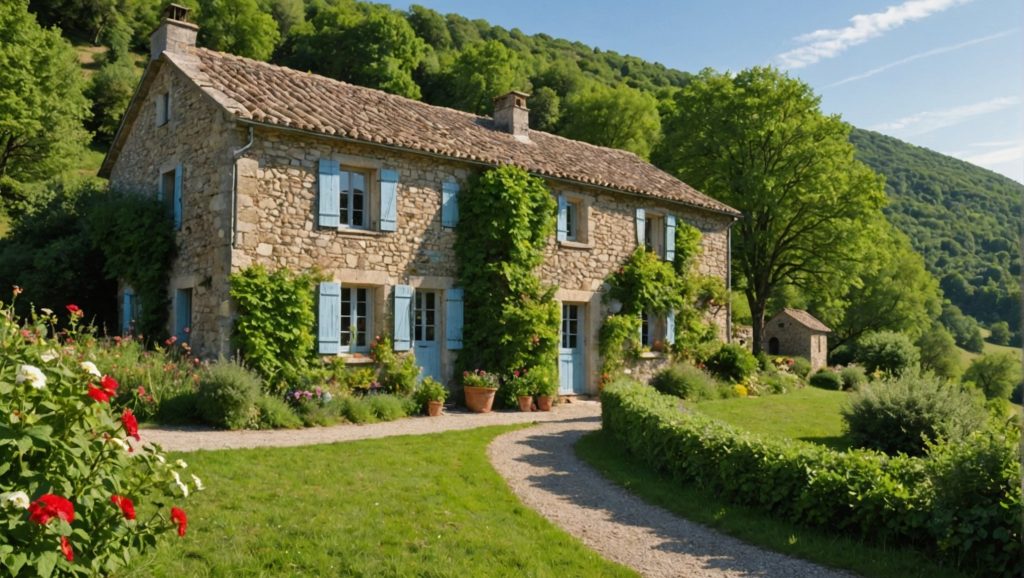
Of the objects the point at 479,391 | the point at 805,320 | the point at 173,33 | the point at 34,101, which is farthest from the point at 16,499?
the point at 805,320

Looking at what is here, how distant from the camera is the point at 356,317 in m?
13.2

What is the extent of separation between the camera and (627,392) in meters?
10.8

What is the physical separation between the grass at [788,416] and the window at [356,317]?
6.65 metres

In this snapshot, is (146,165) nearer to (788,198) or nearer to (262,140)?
(262,140)

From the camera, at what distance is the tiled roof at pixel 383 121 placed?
12.6 m

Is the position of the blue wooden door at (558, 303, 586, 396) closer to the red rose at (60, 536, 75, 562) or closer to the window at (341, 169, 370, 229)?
the window at (341, 169, 370, 229)

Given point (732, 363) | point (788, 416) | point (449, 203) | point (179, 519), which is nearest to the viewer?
point (179, 519)

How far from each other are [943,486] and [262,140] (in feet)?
35.4

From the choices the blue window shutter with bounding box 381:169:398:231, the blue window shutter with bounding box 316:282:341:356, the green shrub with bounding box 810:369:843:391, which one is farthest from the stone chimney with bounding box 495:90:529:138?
the green shrub with bounding box 810:369:843:391

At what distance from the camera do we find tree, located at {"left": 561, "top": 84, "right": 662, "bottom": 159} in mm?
38250

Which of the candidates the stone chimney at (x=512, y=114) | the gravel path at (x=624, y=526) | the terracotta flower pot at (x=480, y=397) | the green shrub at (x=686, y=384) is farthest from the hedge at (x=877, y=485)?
the stone chimney at (x=512, y=114)

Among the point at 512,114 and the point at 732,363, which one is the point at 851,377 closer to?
the point at 732,363

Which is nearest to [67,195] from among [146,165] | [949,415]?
[146,165]

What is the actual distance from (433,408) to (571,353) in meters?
4.59
